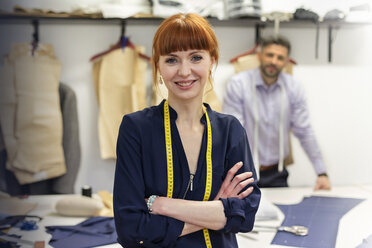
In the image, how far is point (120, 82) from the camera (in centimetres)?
276

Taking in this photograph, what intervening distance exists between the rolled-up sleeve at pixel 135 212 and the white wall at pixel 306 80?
195cm

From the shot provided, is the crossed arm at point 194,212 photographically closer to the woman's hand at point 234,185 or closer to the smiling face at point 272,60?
the woman's hand at point 234,185

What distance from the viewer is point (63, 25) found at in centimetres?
283

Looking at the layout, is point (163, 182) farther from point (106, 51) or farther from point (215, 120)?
point (106, 51)

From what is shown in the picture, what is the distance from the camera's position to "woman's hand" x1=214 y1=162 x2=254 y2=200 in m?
1.06

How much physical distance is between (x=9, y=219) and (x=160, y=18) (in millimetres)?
1569

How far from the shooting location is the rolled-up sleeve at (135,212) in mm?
988

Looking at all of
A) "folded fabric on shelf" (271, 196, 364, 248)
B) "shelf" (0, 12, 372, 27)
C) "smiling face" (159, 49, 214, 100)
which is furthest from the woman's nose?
"shelf" (0, 12, 372, 27)

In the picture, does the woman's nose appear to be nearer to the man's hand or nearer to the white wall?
the man's hand

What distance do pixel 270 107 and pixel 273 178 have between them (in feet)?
1.58

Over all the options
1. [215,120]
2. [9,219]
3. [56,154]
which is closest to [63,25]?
[56,154]

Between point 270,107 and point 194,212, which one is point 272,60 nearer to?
point 270,107

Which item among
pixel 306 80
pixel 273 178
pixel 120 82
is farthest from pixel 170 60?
pixel 306 80

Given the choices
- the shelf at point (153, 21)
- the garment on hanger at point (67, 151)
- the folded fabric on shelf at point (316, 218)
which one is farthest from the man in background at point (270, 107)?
the garment on hanger at point (67, 151)
